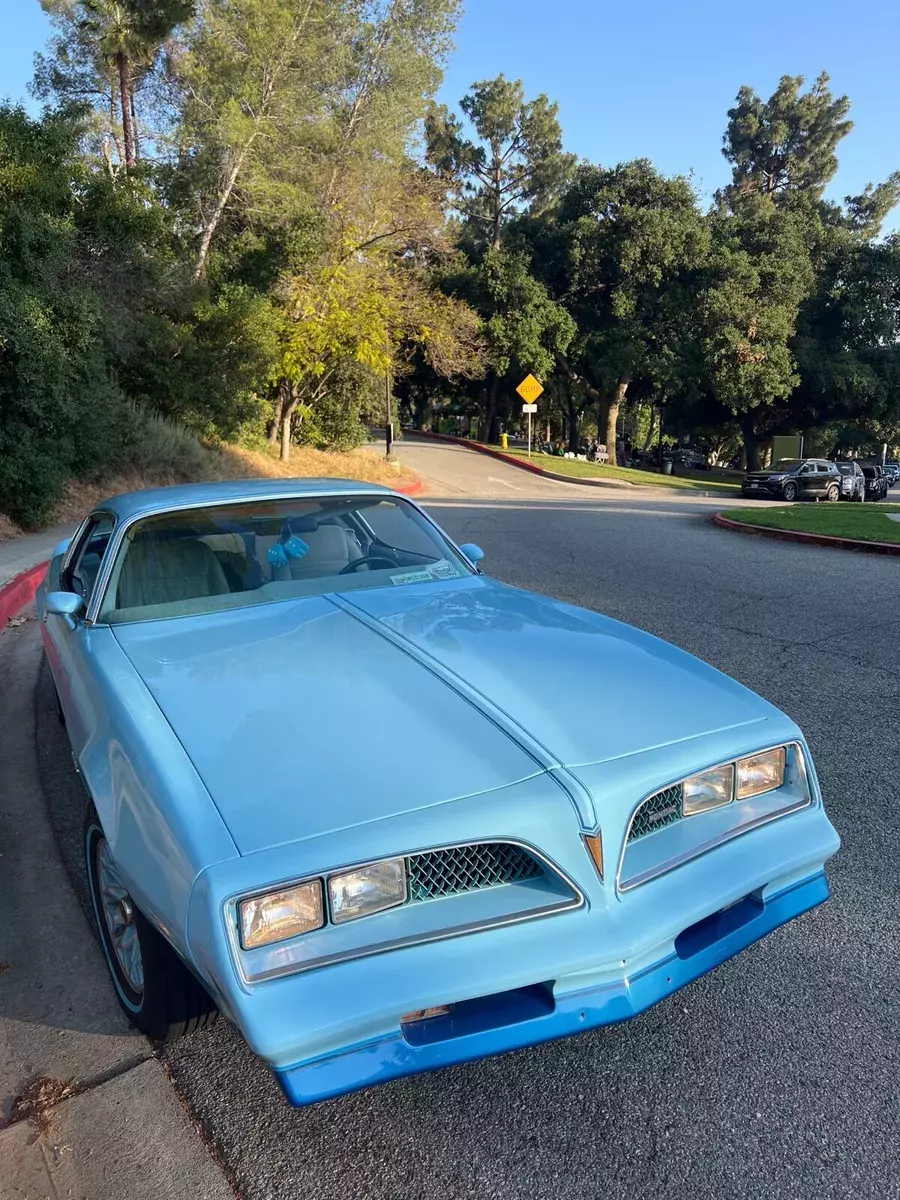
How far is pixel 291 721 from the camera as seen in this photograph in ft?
7.64

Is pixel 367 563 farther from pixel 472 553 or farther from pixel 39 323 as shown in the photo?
pixel 39 323

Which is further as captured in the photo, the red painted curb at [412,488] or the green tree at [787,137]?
the green tree at [787,137]

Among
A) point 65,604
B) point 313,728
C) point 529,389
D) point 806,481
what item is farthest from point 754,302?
point 313,728

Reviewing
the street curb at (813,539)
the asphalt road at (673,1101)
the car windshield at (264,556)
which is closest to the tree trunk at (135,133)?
the street curb at (813,539)

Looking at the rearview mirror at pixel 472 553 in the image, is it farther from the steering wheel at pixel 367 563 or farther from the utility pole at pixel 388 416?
the utility pole at pixel 388 416

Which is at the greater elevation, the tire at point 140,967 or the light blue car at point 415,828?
the light blue car at point 415,828

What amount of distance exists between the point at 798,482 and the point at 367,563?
1118 inches

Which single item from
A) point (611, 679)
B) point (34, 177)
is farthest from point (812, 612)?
point (34, 177)

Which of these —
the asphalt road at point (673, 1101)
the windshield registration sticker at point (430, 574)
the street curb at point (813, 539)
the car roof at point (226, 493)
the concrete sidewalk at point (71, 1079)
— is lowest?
the concrete sidewalk at point (71, 1079)

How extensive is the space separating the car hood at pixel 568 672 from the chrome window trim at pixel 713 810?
0.36 ft

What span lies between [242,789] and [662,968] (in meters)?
1.13

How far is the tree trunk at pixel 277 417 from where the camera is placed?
81.7 ft

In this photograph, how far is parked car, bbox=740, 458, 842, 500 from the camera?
28.7 meters

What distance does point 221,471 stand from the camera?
1933 centimetres
